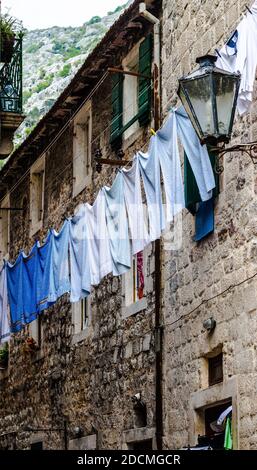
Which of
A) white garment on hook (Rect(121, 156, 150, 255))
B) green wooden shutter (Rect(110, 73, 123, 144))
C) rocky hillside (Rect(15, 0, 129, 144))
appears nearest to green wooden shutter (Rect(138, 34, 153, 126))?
green wooden shutter (Rect(110, 73, 123, 144))

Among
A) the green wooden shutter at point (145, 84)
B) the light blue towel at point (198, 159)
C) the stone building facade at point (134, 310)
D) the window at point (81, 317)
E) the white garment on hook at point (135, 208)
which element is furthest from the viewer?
the window at point (81, 317)

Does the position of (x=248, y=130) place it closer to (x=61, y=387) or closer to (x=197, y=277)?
(x=197, y=277)

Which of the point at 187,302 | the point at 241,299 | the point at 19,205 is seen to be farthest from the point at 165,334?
the point at 19,205

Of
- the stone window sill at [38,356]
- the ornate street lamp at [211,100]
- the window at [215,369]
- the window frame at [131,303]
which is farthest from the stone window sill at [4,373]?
the ornate street lamp at [211,100]

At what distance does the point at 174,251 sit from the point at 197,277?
3.43 feet

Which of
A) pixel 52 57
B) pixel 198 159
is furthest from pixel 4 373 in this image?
pixel 52 57

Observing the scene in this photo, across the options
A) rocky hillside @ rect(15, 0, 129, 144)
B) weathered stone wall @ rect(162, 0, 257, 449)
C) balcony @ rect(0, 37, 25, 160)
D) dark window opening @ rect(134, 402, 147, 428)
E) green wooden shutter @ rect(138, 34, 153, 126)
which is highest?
rocky hillside @ rect(15, 0, 129, 144)

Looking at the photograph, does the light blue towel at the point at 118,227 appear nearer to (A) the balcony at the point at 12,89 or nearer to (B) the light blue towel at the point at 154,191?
(B) the light blue towel at the point at 154,191

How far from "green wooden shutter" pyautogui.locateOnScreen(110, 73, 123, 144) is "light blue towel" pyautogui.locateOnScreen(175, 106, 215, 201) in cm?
531

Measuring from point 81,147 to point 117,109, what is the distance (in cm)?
262

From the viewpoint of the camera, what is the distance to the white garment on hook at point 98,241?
1516 cm

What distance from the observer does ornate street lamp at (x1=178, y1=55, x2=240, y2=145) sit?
10.6 meters

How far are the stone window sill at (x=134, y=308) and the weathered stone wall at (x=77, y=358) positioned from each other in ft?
0.29

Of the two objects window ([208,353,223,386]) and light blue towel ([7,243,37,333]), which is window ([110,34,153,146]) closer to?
light blue towel ([7,243,37,333])
